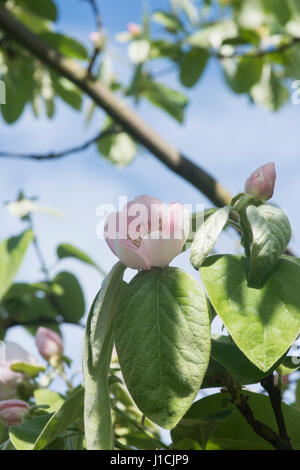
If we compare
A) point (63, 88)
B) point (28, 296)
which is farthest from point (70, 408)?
point (63, 88)

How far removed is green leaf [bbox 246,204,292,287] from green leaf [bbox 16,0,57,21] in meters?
1.56

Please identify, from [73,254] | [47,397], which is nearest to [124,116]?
[73,254]

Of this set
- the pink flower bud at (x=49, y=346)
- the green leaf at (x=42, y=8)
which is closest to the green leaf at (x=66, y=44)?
the green leaf at (x=42, y=8)

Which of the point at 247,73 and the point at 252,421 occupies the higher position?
the point at 247,73

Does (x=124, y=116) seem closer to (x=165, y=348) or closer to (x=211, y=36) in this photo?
(x=211, y=36)

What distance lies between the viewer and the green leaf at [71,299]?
5.12 feet

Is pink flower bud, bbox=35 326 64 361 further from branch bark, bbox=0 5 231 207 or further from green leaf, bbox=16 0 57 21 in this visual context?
green leaf, bbox=16 0 57 21

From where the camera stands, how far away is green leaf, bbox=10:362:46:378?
0.82 m

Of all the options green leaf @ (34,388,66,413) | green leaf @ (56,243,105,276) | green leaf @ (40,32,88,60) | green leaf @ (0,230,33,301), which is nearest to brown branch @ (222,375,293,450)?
green leaf @ (34,388,66,413)

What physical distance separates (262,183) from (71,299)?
1074 mm

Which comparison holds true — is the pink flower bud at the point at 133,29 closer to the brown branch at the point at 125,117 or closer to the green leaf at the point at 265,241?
the brown branch at the point at 125,117

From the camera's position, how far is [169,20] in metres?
2.07

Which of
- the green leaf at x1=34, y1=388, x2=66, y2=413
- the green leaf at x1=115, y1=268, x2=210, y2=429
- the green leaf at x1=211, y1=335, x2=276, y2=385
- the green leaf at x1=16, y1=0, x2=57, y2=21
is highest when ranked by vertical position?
the green leaf at x1=16, y1=0, x2=57, y2=21
